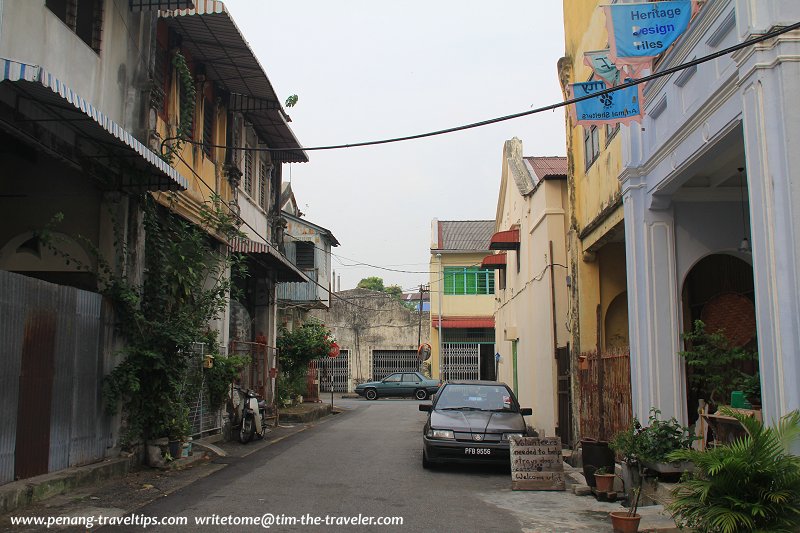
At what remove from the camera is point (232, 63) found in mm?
14102

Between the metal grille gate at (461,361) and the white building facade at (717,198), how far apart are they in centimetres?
2741

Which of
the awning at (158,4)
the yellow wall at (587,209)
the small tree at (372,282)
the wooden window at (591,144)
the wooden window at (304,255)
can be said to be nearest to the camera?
the awning at (158,4)

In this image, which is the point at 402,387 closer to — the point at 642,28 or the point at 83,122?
the point at 83,122

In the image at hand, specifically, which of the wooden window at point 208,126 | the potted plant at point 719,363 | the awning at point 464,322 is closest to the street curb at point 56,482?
the wooden window at point 208,126

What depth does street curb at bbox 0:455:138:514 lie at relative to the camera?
7.25 metres

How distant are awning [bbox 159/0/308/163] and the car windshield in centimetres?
500

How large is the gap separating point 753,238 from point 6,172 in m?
10.2

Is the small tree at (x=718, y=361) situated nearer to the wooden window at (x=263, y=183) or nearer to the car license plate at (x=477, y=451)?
the car license plate at (x=477, y=451)

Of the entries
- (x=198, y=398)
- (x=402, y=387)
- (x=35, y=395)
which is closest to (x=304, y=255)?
(x=402, y=387)

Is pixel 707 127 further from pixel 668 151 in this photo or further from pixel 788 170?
pixel 788 170

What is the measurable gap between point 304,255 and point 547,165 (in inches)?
472

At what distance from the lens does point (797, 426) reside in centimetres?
566

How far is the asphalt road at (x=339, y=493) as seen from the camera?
292 inches

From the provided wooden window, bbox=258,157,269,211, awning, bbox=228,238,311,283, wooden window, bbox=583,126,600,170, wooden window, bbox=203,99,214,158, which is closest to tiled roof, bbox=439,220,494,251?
awning, bbox=228,238,311,283
